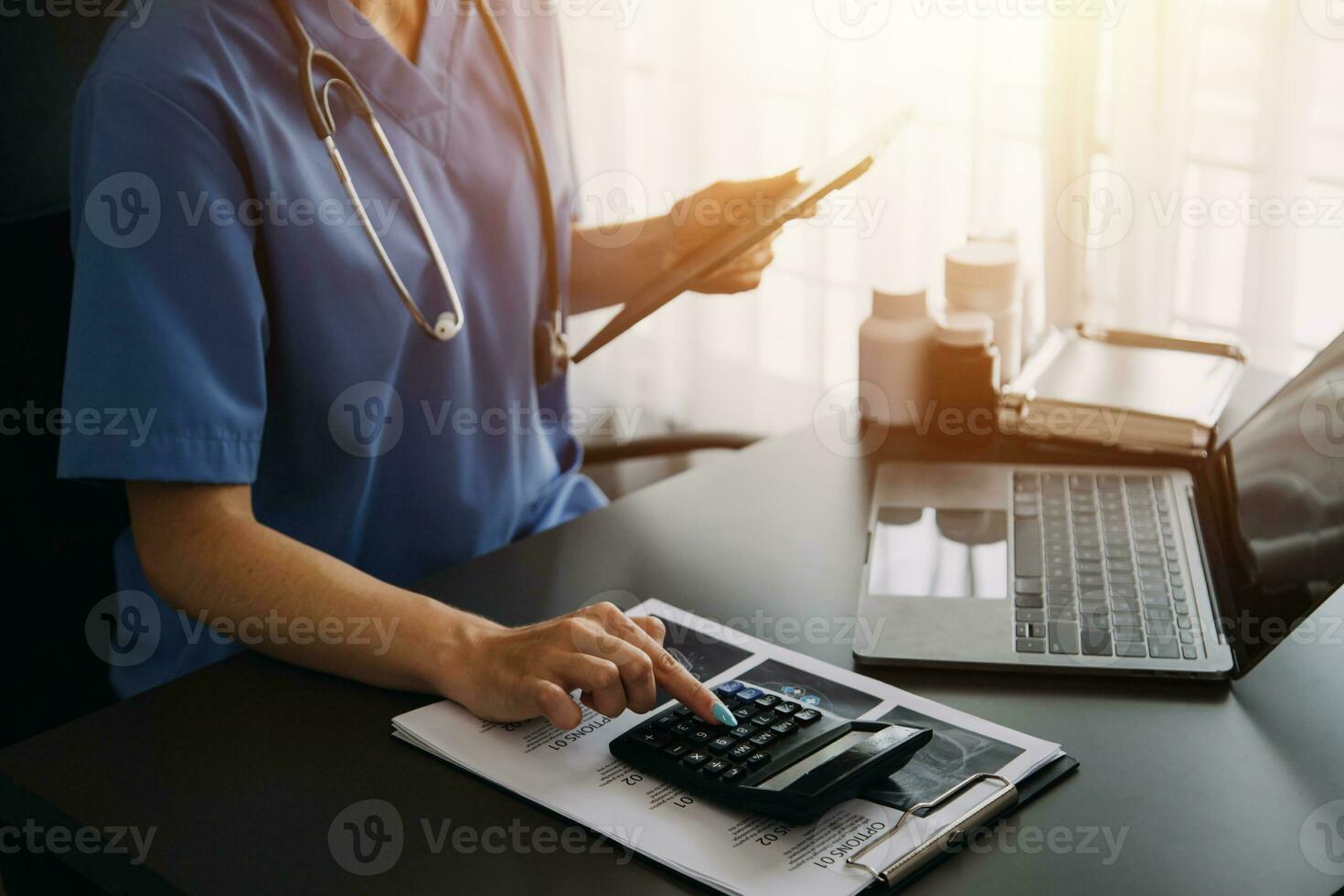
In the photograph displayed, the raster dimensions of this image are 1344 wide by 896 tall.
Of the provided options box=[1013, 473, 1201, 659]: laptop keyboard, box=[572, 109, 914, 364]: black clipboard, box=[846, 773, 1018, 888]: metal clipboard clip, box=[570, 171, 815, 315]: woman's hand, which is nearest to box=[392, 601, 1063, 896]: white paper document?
box=[846, 773, 1018, 888]: metal clipboard clip

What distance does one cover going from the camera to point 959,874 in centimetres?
68

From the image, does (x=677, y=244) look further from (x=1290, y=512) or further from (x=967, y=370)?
(x=1290, y=512)

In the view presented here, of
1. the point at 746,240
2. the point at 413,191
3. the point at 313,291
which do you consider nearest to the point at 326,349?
the point at 313,291

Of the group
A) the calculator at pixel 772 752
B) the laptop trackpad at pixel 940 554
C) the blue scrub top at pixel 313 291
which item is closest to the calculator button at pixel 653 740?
the calculator at pixel 772 752

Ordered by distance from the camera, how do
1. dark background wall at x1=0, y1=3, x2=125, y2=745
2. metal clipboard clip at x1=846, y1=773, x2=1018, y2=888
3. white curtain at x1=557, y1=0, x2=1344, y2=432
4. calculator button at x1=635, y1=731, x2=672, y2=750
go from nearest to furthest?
1. metal clipboard clip at x1=846, y1=773, x2=1018, y2=888
2. calculator button at x1=635, y1=731, x2=672, y2=750
3. dark background wall at x1=0, y1=3, x2=125, y2=745
4. white curtain at x1=557, y1=0, x2=1344, y2=432

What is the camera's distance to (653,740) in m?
0.77

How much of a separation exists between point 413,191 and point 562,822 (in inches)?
24.1

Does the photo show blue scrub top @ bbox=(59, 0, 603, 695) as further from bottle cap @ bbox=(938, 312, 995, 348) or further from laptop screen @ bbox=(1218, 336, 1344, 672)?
laptop screen @ bbox=(1218, 336, 1344, 672)

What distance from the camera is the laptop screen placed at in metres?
0.83

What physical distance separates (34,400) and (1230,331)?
4.56 feet

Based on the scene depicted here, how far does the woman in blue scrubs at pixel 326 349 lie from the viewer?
885mm

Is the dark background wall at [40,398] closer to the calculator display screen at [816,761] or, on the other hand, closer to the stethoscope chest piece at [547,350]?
the stethoscope chest piece at [547,350]

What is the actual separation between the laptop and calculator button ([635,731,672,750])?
172 millimetres

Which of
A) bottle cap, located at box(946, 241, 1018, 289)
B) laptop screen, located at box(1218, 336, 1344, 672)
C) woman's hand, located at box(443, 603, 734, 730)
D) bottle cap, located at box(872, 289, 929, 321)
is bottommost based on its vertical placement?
woman's hand, located at box(443, 603, 734, 730)
